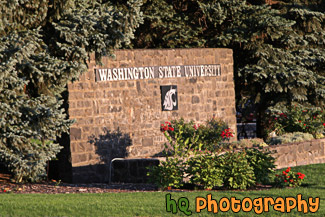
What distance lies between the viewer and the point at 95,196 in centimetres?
1225

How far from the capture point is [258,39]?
21781mm

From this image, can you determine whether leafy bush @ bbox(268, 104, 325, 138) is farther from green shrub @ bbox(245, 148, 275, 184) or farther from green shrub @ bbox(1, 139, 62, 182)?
green shrub @ bbox(1, 139, 62, 182)

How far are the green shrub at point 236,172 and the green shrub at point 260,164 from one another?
16cm

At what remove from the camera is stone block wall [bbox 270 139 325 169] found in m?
17.0

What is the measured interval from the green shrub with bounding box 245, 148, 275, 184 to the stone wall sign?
454cm

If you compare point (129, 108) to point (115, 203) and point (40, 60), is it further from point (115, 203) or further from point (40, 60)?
point (115, 203)

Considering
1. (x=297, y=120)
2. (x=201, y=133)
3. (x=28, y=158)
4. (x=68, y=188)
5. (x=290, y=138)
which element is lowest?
(x=68, y=188)

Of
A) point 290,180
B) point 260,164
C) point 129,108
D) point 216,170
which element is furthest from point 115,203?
point 129,108

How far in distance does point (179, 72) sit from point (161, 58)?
78cm

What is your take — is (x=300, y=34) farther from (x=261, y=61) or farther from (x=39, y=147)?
(x=39, y=147)

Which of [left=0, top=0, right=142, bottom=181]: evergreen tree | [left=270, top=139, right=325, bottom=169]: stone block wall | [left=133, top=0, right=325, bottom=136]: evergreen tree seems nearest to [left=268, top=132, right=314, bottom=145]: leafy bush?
[left=270, top=139, right=325, bottom=169]: stone block wall

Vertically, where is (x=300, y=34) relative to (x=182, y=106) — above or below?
above

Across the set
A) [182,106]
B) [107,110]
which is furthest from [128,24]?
[182,106]

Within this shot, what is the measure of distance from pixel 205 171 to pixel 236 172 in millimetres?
655
